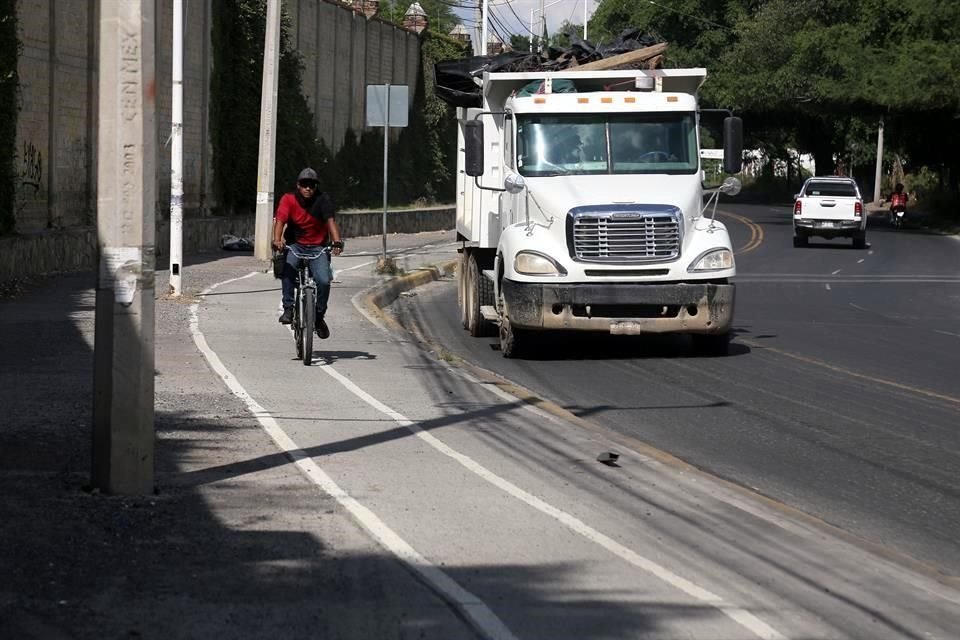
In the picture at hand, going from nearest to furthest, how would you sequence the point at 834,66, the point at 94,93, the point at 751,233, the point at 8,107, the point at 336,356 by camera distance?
the point at 336,356, the point at 8,107, the point at 94,93, the point at 751,233, the point at 834,66

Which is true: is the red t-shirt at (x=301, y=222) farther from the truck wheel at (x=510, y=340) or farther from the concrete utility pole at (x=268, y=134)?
the concrete utility pole at (x=268, y=134)

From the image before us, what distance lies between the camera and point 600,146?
56.7ft

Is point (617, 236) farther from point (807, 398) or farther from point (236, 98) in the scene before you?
point (236, 98)

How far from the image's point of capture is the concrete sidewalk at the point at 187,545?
19.9 ft

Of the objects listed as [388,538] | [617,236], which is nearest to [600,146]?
[617,236]

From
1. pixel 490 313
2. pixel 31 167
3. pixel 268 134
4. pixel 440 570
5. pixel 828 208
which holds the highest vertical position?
pixel 268 134

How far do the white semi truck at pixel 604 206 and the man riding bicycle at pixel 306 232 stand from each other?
2.11m

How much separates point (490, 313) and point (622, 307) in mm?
2177

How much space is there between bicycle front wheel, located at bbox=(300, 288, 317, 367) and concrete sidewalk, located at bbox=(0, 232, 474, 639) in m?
2.17

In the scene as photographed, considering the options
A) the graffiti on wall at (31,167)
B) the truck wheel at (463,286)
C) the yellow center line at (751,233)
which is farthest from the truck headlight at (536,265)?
the yellow center line at (751,233)

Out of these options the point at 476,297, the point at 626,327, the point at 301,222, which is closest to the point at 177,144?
the point at 476,297

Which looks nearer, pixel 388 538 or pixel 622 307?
pixel 388 538

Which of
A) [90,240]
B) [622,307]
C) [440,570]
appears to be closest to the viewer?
[440,570]

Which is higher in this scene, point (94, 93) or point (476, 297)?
point (94, 93)
